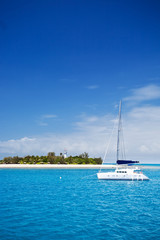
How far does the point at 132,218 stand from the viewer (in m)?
21.2

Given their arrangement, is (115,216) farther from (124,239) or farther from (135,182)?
(135,182)

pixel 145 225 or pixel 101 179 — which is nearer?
pixel 145 225

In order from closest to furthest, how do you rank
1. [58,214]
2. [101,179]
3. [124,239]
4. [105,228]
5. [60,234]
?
[124,239], [60,234], [105,228], [58,214], [101,179]

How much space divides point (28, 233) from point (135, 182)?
4327cm

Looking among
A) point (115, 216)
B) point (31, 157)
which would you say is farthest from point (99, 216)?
point (31, 157)

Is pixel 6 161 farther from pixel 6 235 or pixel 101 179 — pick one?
pixel 6 235

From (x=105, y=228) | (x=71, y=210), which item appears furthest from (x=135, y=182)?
(x=105, y=228)

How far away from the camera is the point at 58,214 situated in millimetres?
22625

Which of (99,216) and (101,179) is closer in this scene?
(99,216)

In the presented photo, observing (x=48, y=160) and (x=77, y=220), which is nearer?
(x=77, y=220)

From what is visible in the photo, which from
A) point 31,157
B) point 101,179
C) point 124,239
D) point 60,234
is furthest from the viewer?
point 31,157

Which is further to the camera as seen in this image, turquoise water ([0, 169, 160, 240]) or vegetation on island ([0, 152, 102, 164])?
vegetation on island ([0, 152, 102, 164])

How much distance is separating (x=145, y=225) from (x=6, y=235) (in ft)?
37.4

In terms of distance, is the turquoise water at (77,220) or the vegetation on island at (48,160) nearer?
the turquoise water at (77,220)
